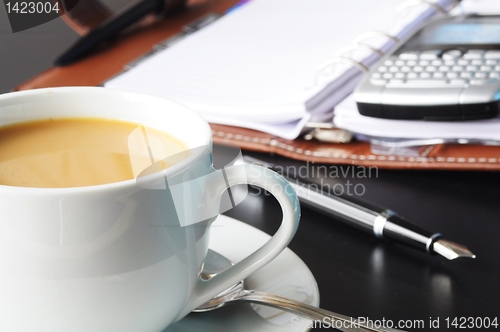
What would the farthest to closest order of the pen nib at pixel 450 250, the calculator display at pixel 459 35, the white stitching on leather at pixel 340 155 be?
the calculator display at pixel 459 35 < the white stitching on leather at pixel 340 155 < the pen nib at pixel 450 250

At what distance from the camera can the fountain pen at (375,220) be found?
0.38 meters

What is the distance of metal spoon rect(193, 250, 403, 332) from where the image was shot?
1.01 feet

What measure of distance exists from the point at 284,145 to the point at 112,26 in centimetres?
36

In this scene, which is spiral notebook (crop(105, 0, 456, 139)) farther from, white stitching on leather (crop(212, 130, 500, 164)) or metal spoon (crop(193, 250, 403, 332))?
metal spoon (crop(193, 250, 403, 332))

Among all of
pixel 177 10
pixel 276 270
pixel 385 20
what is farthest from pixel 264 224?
pixel 177 10

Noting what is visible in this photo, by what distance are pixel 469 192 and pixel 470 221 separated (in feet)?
0.13

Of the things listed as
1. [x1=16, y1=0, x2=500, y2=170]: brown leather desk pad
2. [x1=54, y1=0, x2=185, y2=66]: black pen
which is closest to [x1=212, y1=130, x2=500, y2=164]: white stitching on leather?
[x1=16, y1=0, x2=500, y2=170]: brown leather desk pad

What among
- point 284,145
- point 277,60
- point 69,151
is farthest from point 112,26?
point 69,151

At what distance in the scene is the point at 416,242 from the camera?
387 mm

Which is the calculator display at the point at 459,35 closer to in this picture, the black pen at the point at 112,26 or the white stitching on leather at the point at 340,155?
the white stitching on leather at the point at 340,155

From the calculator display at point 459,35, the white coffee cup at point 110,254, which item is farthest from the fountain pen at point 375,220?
the calculator display at point 459,35

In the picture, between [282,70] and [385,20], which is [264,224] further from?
[385,20]

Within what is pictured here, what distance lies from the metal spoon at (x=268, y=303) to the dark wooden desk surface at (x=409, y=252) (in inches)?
1.4

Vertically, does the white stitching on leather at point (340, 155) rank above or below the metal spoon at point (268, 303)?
below
